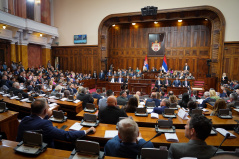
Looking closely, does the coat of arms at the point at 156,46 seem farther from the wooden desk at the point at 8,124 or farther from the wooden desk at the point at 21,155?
the wooden desk at the point at 21,155

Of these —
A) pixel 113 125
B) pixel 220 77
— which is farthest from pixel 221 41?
pixel 113 125

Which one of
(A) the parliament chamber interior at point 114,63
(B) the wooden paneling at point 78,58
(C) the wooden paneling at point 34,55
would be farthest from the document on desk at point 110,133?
(C) the wooden paneling at point 34,55

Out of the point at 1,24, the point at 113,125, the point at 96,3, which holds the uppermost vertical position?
the point at 96,3

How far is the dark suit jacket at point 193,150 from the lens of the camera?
5.30 ft

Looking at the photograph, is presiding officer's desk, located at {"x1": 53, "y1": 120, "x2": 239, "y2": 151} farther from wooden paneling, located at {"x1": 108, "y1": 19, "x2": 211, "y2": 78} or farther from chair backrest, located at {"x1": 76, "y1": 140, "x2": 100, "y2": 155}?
wooden paneling, located at {"x1": 108, "y1": 19, "x2": 211, "y2": 78}

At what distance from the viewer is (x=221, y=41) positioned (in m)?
11.4

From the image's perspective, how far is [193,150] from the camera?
5.42 feet

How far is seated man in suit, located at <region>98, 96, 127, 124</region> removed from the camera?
3.06 m

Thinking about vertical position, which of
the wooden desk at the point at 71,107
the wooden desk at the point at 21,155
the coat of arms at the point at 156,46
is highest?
the coat of arms at the point at 156,46

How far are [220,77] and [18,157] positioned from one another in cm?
1360

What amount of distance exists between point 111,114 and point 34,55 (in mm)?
14447

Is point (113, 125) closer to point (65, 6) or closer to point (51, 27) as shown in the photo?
point (51, 27)

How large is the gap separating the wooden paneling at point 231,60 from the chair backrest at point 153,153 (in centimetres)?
1288

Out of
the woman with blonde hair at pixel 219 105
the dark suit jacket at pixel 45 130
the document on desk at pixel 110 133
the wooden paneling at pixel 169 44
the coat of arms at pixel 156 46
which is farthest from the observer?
the coat of arms at pixel 156 46
